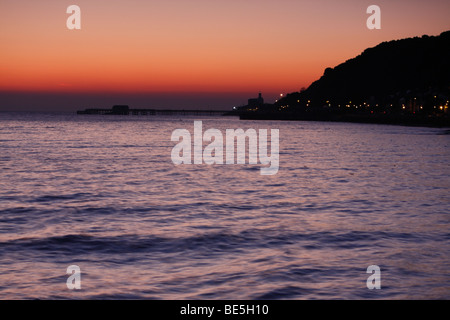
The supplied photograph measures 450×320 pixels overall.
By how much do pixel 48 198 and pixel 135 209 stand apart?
450 centimetres

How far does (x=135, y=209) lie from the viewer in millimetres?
17438

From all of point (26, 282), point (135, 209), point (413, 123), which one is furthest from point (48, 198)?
point (413, 123)

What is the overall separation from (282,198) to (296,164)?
1602 centimetres

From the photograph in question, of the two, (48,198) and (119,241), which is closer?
(119,241)

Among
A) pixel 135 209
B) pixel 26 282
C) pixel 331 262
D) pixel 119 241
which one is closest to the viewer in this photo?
pixel 26 282

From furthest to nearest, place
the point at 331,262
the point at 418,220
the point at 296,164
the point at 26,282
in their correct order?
the point at 296,164
the point at 418,220
the point at 331,262
the point at 26,282

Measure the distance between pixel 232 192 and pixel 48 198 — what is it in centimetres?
741

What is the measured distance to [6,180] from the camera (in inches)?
1001

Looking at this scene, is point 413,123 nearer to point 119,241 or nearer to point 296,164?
point 296,164

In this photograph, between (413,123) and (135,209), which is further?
(413,123)
